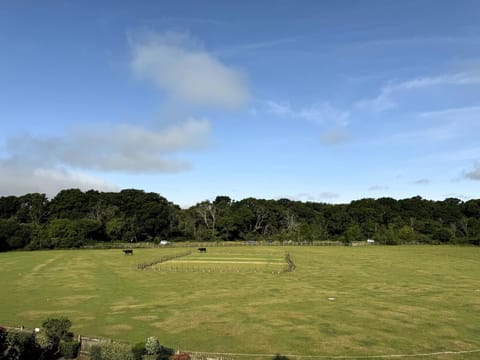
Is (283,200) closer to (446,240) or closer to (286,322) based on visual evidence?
(446,240)

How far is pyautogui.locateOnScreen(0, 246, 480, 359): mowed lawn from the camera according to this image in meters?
23.6

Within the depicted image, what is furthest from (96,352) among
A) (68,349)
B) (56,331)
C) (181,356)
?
(181,356)

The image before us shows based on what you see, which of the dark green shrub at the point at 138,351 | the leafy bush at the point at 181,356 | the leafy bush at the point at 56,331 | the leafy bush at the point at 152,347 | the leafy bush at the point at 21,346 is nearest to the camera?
the dark green shrub at the point at 138,351

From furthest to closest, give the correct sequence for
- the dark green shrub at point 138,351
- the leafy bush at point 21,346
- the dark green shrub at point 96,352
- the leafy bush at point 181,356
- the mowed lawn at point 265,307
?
the mowed lawn at point 265,307 < the leafy bush at point 21,346 < the dark green shrub at point 96,352 < the leafy bush at point 181,356 < the dark green shrub at point 138,351

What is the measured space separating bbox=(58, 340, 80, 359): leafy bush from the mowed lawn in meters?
3.45

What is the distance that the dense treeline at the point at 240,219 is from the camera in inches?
4482

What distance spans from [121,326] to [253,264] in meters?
38.8

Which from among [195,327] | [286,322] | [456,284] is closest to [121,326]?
Answer: [195,327]

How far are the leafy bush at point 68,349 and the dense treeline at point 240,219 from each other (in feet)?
276

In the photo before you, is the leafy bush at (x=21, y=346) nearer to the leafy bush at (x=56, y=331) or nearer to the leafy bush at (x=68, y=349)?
the leafy bush at (x=56, y=331)

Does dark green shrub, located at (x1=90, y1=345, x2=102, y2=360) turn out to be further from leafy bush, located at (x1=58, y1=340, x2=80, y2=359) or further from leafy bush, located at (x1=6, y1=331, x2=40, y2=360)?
leafy bush, located at (x1=6, y1=331, x2=40, y2=360)

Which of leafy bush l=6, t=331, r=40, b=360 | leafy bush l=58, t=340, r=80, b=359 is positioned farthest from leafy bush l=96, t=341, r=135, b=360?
leafy bush l=6, t=331, r=40, b=360

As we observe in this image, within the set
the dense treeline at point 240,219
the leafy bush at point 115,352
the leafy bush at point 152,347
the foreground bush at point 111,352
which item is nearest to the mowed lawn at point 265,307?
the foreground bush at point 111,352

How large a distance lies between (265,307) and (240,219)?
320 feet
